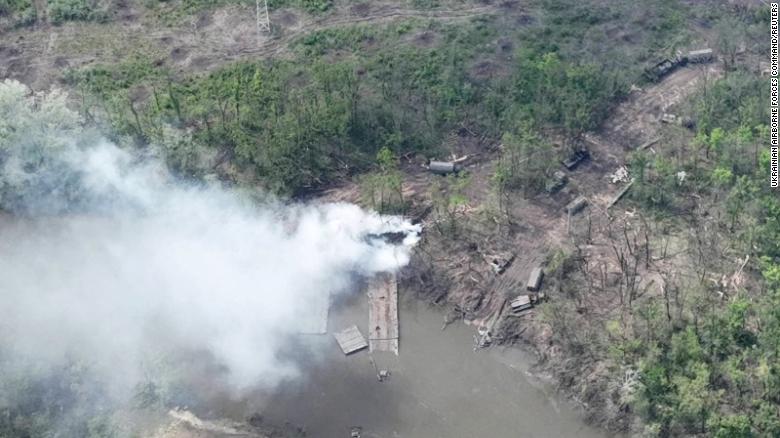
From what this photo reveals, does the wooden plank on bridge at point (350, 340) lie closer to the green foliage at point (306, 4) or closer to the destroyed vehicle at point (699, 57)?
the green foliage at point (306, 4)

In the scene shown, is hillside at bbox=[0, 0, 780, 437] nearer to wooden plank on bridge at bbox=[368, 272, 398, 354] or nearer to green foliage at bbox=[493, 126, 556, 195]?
green foliage at bbox=[493, 126, 556, 195]

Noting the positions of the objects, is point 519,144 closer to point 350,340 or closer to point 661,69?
point 661,69

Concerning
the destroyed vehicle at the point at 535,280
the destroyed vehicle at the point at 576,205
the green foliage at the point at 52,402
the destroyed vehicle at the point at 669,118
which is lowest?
the green foliage at the point at 52,402

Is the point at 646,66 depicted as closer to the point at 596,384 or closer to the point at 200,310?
the point at 596,384

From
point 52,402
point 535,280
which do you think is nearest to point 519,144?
point 535,280

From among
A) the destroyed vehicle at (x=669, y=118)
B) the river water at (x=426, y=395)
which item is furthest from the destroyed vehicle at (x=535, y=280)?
the destroyed vehicle at (x=669, y=118)
